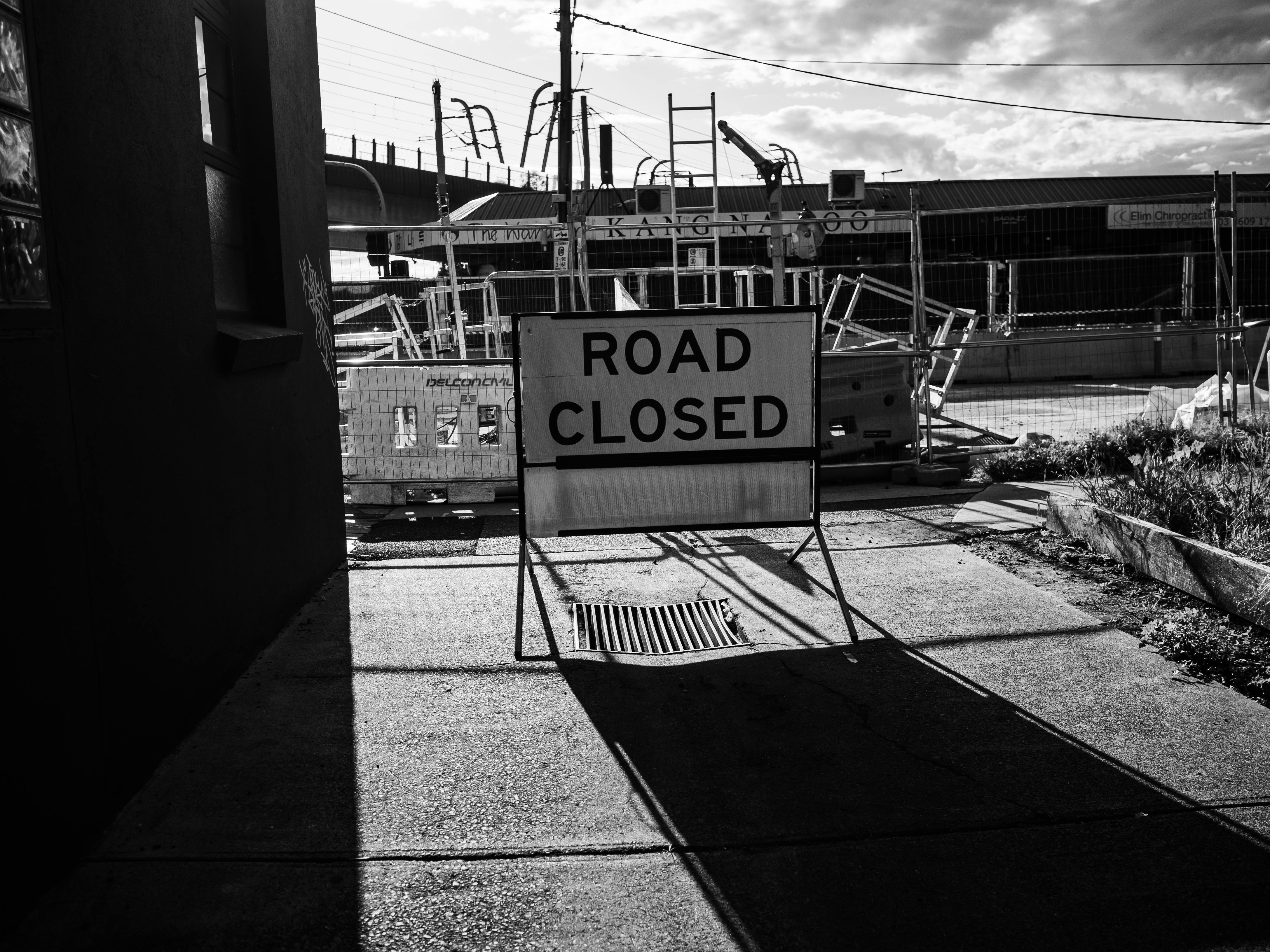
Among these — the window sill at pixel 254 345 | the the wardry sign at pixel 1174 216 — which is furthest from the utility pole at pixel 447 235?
the the wardry sign at pixel 1174 216

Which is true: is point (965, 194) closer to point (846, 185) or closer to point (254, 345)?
point (846, 185)

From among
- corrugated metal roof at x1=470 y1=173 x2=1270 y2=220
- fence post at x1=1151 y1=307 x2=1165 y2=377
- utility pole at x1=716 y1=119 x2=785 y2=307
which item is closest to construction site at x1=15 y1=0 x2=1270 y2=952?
utility pole at x1=716 y1=119 x2=785 y2=307

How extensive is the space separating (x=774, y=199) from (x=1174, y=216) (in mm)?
28022

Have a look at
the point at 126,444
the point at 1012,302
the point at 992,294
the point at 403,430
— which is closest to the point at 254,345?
the point at 126,444

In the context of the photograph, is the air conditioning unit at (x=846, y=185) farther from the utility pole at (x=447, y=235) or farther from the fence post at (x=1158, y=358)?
the fence post at (x=1158, y=358)

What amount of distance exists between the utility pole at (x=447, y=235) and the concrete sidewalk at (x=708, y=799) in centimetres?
568

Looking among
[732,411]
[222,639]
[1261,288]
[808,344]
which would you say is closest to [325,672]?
[222,639]

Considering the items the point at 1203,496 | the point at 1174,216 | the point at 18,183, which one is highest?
the point at 1174,216

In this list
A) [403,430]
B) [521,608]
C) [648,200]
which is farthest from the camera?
[648,200]

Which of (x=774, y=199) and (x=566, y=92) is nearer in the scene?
(x=774, y=199)

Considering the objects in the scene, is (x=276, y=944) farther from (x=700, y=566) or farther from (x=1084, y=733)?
(x=700, y=566)

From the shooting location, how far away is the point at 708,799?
3.83 metres

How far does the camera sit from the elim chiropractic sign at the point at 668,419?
5605mm

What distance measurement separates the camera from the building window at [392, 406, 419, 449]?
984 centimetres
